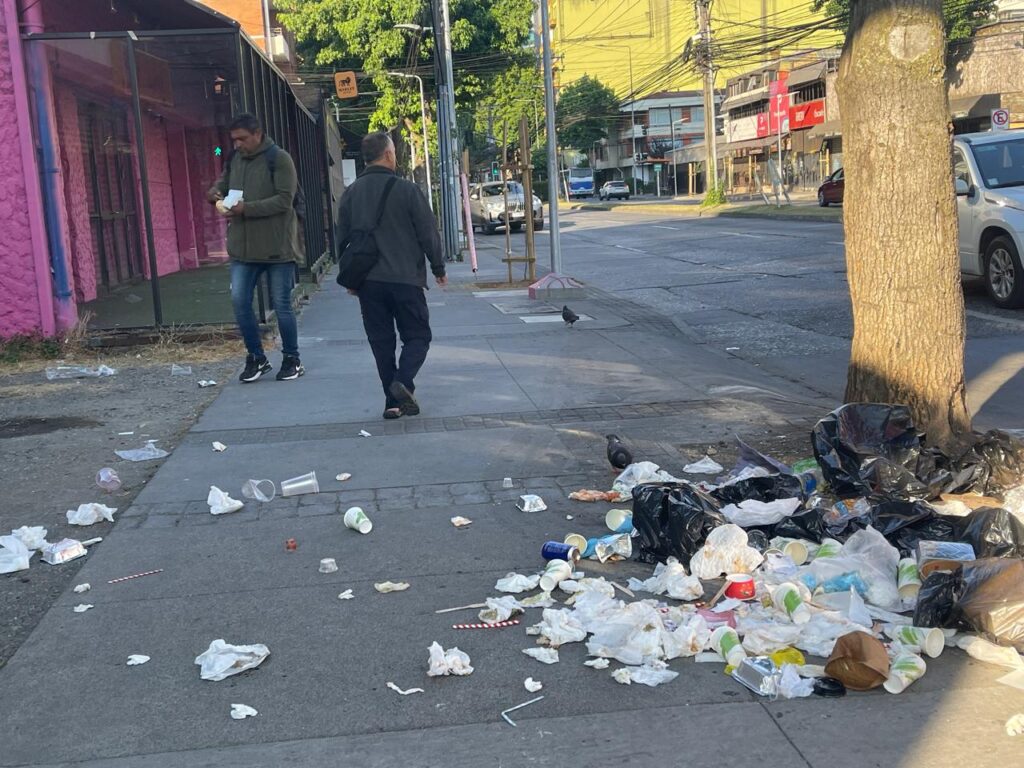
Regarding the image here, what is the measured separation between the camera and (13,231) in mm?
9547

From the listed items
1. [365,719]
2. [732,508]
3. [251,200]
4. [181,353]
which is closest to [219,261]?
[181,353]

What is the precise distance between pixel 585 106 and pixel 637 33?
8958 millimetres

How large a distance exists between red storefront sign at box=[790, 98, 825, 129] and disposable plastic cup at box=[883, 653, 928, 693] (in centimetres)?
5564

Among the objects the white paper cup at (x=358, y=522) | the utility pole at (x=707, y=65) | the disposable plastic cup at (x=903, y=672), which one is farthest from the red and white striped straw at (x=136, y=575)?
the utility pole at (x=707, y=65)

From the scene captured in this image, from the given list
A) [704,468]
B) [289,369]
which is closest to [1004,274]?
[704,468]

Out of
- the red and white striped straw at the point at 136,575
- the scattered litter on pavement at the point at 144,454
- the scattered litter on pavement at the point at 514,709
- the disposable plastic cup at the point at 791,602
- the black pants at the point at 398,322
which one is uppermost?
the black pants at the point at 398,322

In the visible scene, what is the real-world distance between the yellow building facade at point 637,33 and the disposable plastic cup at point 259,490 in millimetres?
53562

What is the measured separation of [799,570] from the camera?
412cm

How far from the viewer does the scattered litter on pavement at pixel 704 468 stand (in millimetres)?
5551

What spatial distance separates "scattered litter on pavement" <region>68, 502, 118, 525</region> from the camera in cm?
502

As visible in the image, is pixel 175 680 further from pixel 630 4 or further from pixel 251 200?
pixel 630 4

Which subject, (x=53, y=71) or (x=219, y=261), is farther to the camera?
(x=219, y=261)

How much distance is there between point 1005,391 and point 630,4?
214ft

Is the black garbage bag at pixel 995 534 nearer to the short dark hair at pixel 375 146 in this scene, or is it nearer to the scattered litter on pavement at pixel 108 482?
the scattered litter on pavement at pixel 108 482
